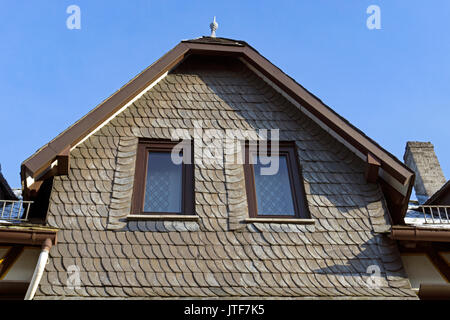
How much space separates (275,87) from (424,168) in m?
7.34

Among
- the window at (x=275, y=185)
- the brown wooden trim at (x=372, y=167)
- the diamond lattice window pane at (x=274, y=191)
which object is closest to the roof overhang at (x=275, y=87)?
the brown wooden trim at (x=372, y=167)

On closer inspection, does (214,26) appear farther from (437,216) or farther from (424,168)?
(424,168)

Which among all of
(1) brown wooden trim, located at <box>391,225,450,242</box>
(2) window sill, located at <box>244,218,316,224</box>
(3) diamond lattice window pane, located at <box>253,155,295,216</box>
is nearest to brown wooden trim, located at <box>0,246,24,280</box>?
(2) window sill, located at <box>244,218,316,224</box>

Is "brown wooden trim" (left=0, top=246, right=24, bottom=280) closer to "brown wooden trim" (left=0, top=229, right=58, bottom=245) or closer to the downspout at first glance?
"brown wooden trim" (left=0, top=229, right=58, bottom=245)

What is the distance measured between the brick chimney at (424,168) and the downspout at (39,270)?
10583mm

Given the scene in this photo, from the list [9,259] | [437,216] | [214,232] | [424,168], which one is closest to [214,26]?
[214,232]

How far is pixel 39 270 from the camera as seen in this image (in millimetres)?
6602

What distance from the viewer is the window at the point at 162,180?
809cm

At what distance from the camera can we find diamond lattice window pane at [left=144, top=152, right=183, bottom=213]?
8125 mm

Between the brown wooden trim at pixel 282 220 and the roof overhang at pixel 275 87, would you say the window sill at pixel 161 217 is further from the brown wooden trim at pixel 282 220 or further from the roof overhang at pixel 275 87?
the roof overhang at pixel 275 87

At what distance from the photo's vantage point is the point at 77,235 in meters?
7.37

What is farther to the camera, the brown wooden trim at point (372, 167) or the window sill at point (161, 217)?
the brown wooden trim at point (372, 167)
